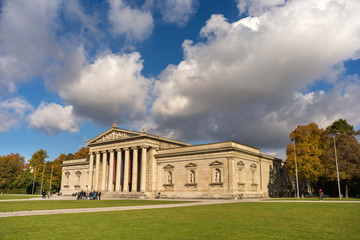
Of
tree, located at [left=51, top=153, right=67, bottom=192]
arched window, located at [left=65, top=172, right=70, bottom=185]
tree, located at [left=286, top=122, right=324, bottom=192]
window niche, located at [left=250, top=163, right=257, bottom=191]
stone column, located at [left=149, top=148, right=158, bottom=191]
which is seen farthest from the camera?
tree, located at [left=51, top=153, right=67, bottom=192]

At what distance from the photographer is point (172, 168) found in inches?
2539

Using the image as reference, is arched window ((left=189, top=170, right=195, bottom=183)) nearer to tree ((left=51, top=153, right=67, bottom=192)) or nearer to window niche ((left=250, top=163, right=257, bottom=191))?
window niche ((left=250, top=163, right=257, bottom=191))

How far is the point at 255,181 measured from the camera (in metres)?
62.7

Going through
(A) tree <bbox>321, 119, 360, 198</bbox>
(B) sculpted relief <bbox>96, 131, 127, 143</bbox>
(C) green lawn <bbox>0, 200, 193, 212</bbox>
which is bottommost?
(C) green lawn <bbox>0, 200, 193, 212</bbox>

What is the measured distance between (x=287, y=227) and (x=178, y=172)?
164 feet

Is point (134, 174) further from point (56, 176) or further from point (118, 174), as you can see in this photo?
point (56, 176)

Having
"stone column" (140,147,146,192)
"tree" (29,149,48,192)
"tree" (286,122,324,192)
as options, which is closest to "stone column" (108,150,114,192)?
"stone column" (140,147,146,192)

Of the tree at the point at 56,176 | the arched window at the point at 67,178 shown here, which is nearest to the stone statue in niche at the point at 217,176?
the arched window at the point at 67,178

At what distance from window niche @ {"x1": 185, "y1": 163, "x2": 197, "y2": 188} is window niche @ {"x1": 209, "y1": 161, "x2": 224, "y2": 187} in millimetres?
3821

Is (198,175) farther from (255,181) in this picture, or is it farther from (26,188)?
(26,188)

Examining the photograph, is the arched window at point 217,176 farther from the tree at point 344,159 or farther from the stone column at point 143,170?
the tree at point 344,159

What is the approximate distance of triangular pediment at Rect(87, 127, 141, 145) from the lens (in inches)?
2692

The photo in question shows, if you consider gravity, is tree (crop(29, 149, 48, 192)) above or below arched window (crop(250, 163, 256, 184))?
above

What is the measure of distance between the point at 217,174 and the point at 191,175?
20.0 feet
